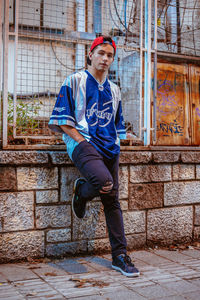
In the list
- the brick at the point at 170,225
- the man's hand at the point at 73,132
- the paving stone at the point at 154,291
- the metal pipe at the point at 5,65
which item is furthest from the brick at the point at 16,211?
the brick at the point at 170,225

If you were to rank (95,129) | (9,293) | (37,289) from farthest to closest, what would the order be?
(95,129) → (37,289) → (9,293)

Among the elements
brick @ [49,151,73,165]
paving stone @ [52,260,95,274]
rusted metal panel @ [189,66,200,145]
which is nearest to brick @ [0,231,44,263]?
paving stone @ [52,260,95,274]

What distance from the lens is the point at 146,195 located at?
4305 mm

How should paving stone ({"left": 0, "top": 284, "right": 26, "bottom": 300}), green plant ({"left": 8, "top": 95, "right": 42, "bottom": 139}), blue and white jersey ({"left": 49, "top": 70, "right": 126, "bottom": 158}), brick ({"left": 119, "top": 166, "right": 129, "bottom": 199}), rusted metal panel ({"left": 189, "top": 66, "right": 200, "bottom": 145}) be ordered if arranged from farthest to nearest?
rusted metal panel ({"left": 189, "top": 66, "right": 200, "bottom": 145}), brick ({"left": 119, "top": 166, "right": 129, "bottom": 199}), green plant ({"left": 8, "top": 95, "right": 42, "bottom": 139}), blue and white jersey ({"left": 49, "top": 70, "right": 126, "bottom": 158}), paving stone ({"left": 0, "top": 284, "right": 26, "bottom": 300})

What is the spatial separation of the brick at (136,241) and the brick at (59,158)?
113 centimetres

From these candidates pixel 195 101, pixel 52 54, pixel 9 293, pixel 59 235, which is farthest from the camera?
pixel 195 101

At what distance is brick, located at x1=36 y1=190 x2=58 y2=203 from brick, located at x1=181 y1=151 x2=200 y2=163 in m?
1.64

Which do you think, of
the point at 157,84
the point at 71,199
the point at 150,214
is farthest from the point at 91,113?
the point at 157,84

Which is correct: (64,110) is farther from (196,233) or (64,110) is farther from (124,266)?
(196,233)

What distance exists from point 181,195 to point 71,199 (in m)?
1.44

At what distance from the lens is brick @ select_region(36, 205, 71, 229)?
3748mm

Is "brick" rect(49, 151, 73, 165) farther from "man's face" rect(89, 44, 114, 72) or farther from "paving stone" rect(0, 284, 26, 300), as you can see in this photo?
"paving stone" rect(0, 284, 26, 300)

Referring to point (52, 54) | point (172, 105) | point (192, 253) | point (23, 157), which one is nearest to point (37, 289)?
point (23, 157)

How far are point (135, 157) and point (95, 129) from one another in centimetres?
91
